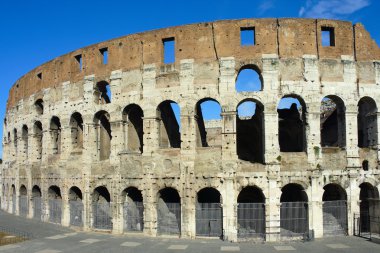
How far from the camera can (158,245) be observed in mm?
16125

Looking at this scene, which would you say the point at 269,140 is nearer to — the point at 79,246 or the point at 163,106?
the point at 163,106

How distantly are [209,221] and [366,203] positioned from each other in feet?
28.4

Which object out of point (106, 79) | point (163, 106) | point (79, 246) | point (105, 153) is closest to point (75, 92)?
point (106, 79)

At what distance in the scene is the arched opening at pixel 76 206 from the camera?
2088cm

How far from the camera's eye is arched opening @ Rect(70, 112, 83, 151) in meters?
22.2

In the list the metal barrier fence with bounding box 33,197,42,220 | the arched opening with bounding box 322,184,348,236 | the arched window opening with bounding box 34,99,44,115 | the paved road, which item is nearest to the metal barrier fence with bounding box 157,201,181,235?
the paved road

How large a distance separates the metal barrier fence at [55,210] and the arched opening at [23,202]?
3.50 m

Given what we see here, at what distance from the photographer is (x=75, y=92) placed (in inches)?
861

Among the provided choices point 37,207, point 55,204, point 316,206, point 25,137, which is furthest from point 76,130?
point 316,206

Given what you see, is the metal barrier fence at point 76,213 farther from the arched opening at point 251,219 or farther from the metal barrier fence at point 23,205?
the arched opening at point 251,219

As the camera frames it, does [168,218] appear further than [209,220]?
Yes

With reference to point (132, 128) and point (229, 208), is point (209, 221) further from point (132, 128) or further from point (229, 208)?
point (132, 128)

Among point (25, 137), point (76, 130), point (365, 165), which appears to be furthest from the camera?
point (25, 137)

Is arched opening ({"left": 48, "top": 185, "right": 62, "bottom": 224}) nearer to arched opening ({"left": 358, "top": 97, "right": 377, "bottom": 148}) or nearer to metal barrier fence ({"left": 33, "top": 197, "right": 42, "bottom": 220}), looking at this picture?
metal barrier fence ({"left": 33, "top": 197, "right": 42, "bottom": 220})
